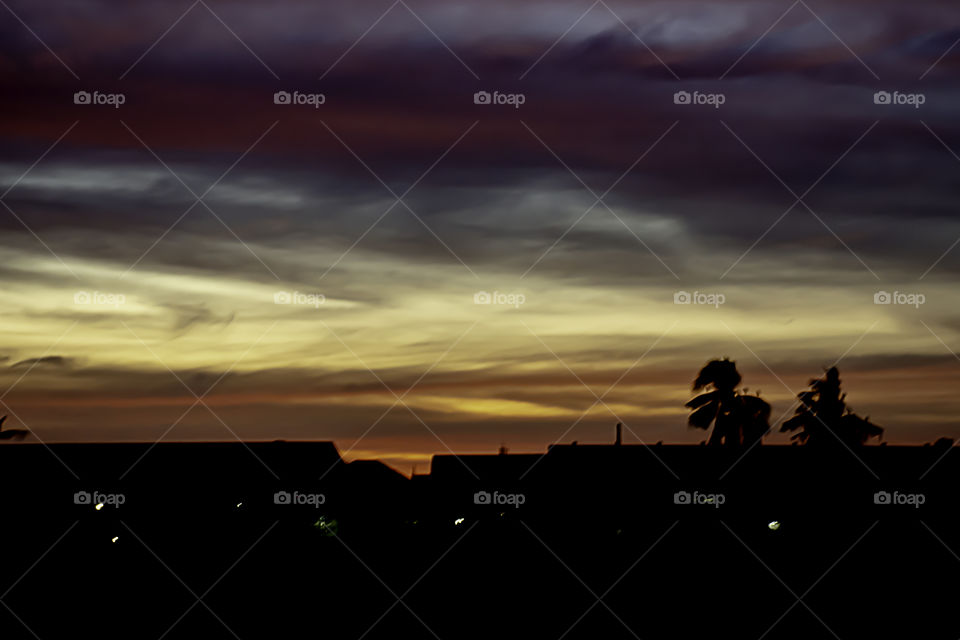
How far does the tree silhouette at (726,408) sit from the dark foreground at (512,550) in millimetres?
6471

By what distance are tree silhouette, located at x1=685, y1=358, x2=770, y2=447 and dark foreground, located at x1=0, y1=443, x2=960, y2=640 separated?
255 inches

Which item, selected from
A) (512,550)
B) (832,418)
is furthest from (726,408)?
(512,550)

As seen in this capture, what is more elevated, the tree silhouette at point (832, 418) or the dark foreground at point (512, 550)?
the tree silhouette at point (832, 418)

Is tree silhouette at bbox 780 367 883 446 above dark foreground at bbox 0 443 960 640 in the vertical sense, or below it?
above

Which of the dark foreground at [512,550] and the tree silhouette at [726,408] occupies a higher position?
the tree silhouette at [726,408]

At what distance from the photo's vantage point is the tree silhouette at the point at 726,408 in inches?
2138

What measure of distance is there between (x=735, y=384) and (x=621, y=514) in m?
17.0

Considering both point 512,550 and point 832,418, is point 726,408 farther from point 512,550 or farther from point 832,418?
point 512,550

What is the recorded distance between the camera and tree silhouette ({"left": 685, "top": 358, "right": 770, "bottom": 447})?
178 feet

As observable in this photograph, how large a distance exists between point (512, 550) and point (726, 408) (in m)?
24.0

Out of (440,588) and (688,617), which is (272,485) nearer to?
(440,588)

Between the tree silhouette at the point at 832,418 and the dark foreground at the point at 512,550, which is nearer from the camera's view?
the dark foreground at the point at 512,550

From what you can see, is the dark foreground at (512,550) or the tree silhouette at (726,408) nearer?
the dark foreground at (512,550)

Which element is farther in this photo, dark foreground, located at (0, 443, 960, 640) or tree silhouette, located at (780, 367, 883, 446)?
tree silhouette, located at (780, 367, 883, 446)
